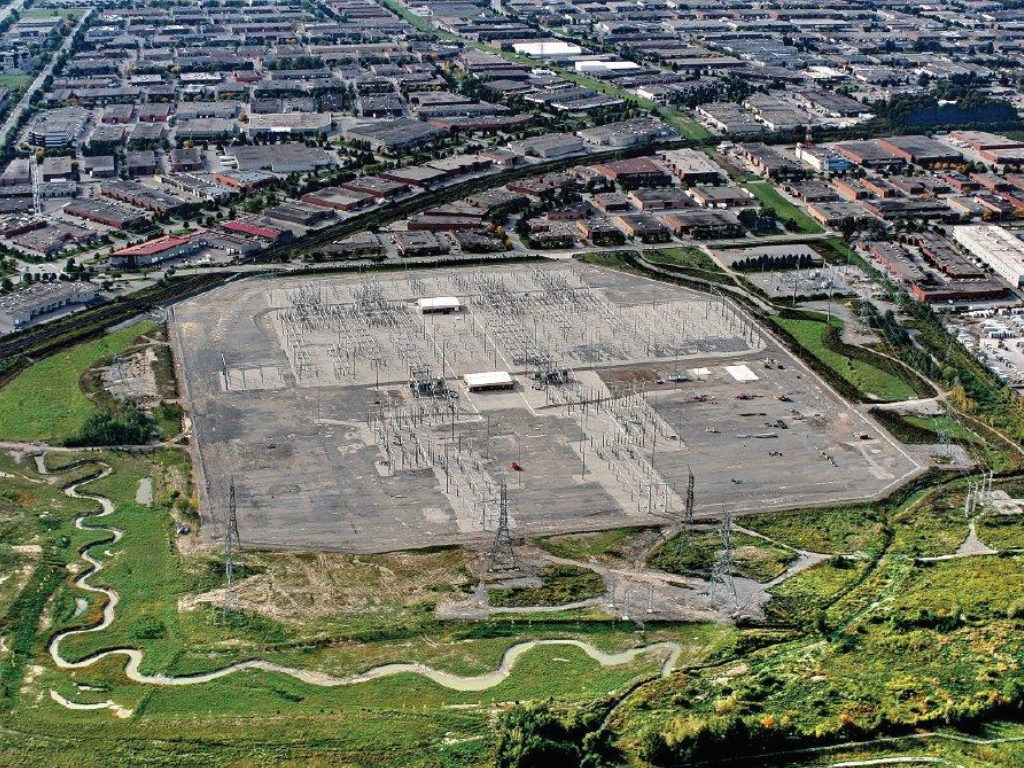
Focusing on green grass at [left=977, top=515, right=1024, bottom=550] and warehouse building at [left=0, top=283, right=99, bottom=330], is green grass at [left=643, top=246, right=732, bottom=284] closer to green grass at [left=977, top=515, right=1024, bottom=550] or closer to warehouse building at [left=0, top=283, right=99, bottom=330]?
green grass at [left=977, top=515, right=1024, bottom=550]

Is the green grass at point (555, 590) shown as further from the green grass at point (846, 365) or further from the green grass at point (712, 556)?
the green grass at point (846, 365)

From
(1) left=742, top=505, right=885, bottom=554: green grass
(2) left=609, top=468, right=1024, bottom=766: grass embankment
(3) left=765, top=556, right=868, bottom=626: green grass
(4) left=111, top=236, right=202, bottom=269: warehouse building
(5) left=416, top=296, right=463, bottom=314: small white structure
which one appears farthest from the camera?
(4) left=111, top=236, right=202, bottom=269: warehouse building

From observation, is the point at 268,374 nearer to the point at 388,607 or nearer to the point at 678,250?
the point at 388,607

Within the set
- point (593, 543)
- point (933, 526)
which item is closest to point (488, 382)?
point (593, 543)

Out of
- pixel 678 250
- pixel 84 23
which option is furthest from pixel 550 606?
pixel 84 23

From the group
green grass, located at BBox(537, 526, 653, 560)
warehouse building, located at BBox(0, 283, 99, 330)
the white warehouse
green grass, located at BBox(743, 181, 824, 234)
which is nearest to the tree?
green grass, located at BBox(537, 526, 653, 560)
